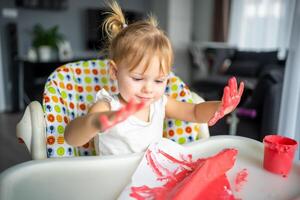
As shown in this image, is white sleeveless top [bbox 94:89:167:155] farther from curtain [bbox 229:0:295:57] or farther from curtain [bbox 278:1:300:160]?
curtain [bbox 229:0:295:57]

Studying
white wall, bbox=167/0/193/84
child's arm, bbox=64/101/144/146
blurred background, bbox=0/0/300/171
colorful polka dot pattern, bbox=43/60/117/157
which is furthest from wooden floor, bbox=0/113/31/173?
A: white wall, bbox=167/0/193/84

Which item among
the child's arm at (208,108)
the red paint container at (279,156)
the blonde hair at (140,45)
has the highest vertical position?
the blonde hair at (140,45)

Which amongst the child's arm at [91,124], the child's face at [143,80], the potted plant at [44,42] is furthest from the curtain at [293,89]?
the potted plant at [44,42]

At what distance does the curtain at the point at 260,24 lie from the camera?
4.50 metres

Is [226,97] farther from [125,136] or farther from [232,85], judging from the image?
[125,136]

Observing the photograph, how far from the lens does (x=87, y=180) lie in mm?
668

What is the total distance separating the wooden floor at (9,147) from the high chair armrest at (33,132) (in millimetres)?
1487

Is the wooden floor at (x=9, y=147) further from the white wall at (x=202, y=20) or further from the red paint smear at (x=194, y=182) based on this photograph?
the white wall at (x=202, y=20)

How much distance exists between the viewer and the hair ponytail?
84cm

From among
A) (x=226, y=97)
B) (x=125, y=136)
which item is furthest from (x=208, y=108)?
(x=125, y=136)

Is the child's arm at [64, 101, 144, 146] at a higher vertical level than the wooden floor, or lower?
higher

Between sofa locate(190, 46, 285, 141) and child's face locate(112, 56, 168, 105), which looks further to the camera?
sofa locate(190, 46, 285, 141)

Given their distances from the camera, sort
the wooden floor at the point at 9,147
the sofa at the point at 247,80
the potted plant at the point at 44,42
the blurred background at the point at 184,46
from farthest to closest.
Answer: the potted plant at the point at 44,42 → the blurred background at the point at 184,46 → the wooden floor at the point at 9,147 → the sofa at the point at 247,80

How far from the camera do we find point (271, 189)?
683 millimetres
